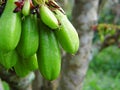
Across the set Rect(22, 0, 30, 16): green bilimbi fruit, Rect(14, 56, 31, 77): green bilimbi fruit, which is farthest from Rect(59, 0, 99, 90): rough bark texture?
Rect(22, 0, 30, 16): green bilimbi fruit

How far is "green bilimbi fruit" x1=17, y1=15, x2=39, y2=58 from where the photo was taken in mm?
948

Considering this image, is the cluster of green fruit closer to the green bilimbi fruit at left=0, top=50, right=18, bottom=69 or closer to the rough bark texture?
the green bilimbi fruit at left=0, top=50, right=18, bottom=69

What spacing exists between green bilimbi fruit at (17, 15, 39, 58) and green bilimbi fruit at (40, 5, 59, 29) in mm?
32

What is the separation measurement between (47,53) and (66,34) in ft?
0.22

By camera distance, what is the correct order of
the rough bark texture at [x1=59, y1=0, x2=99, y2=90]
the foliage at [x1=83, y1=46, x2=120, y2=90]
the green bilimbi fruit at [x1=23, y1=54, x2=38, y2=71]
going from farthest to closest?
the foliage at [x1=83, y1=46, x2=120, y2=90], the rough bark texture at [x1=59, y1=0, x2=99, y2=90], the green bilimbi fruit at [x1=23, y1=54, x2=38, y2=71]

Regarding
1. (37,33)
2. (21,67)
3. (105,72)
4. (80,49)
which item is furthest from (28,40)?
(105,72)

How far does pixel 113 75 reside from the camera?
8.60 metres

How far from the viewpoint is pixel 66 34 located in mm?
985

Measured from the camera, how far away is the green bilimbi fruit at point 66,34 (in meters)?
0.98

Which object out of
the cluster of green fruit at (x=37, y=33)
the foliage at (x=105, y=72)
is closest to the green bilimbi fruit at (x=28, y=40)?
A: the cluster of green fruit at (x=37, y=33)

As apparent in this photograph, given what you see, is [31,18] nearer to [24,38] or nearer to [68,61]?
[24,38]

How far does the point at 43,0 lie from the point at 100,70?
8.19 meters

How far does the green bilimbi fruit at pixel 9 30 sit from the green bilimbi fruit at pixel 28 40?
24mm

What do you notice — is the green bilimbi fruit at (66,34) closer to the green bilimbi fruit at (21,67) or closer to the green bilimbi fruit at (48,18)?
the green bilimbi fruit at (48,18)
